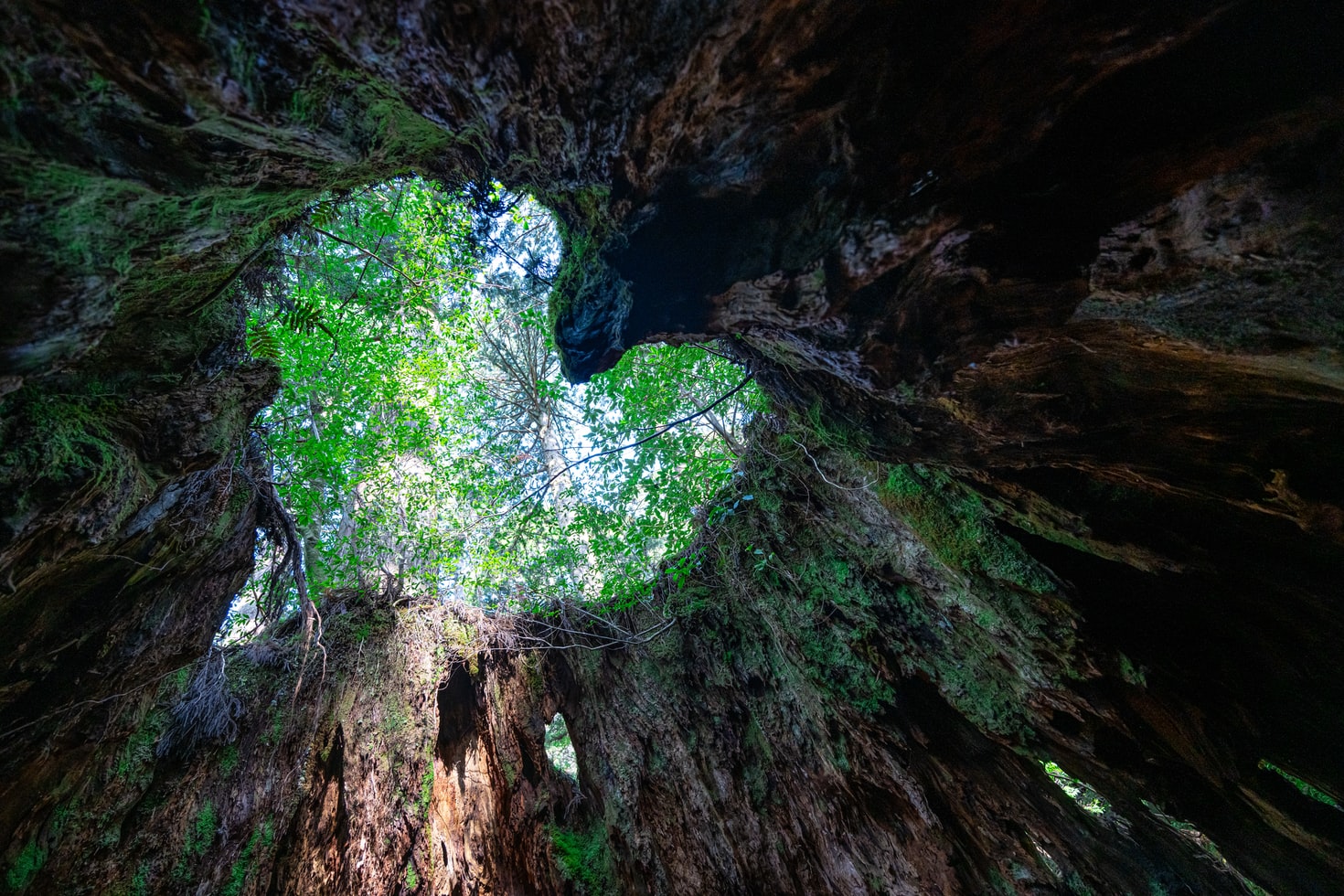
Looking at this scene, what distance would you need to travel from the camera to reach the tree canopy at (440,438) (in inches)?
230

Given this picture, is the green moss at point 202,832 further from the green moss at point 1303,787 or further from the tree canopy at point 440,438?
the green moss at point 1303,787

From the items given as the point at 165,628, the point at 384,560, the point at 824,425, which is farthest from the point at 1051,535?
the point at 384,560

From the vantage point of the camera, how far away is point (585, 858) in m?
6.33

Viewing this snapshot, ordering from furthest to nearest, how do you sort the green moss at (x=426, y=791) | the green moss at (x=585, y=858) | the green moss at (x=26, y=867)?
the green moss at (x=585, y=858)
the green moss at (x=426, y=791)
the green moss at (x=26, y=867)

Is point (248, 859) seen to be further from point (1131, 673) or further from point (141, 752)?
point (1131, 673)

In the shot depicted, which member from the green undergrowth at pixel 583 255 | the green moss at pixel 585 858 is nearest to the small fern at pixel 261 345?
the green undergrowth at pixel 583 255

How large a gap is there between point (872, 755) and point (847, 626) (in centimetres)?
153

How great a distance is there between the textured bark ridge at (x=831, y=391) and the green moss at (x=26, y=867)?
0.9 inches

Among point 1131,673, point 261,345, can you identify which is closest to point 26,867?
point 261,345

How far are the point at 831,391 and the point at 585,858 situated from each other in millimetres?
6610

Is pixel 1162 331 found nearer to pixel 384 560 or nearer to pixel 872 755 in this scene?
pixel 872 755

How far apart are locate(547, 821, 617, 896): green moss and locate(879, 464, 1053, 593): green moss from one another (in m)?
5.67

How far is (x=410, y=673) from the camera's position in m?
6.34

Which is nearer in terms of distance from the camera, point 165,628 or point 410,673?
point 165,628
